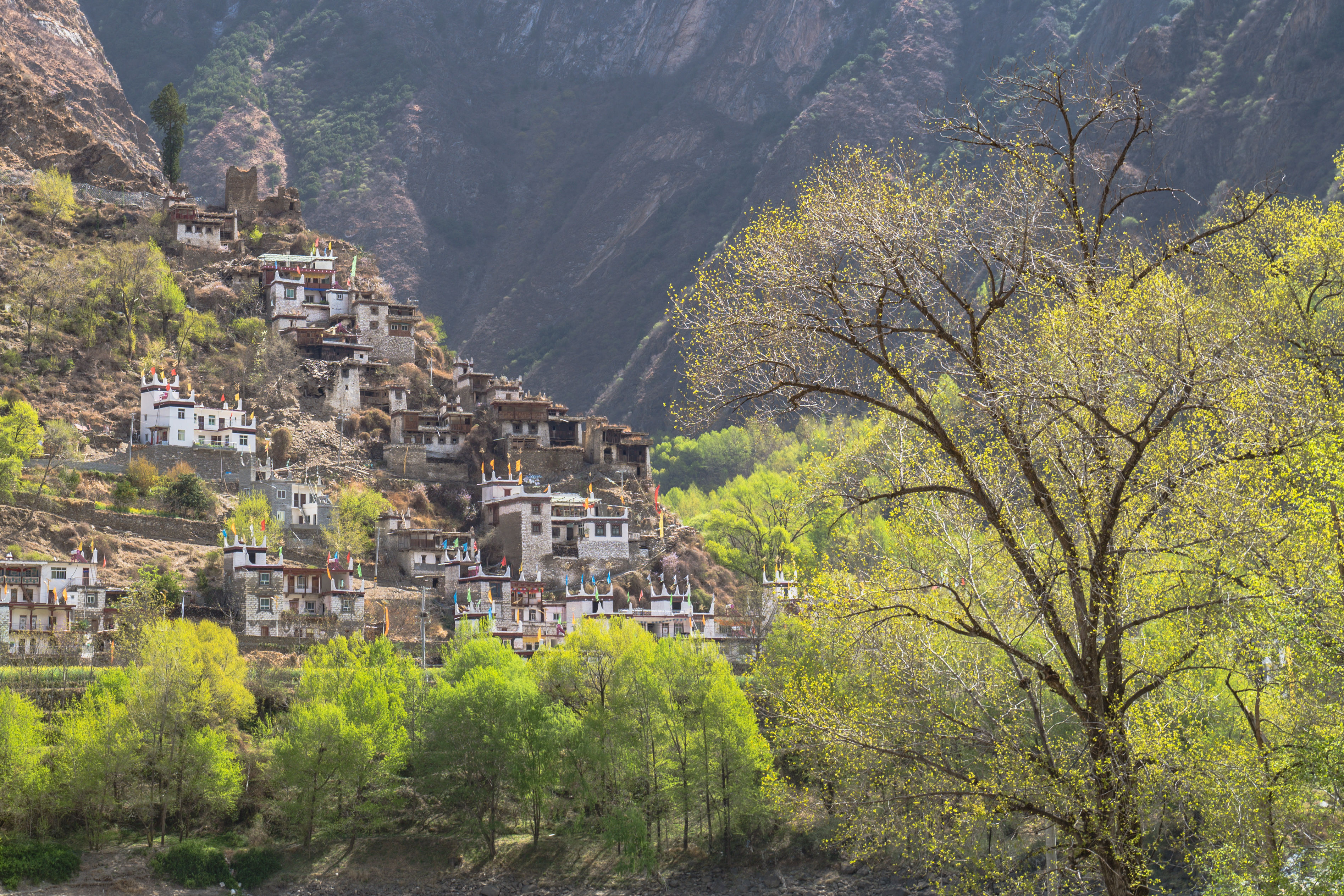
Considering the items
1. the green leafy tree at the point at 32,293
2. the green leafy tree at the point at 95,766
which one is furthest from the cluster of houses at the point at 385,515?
the green leafy tree at the point at 95,766

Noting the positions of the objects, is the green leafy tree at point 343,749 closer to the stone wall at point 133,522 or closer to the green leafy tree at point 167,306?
the stone wall at point 133,522

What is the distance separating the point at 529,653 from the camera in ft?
242

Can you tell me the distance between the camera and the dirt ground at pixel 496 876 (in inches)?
2101

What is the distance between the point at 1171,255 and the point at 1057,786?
711cm

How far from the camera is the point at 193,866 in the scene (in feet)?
176

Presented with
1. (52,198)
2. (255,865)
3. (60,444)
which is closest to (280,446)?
(60,444)

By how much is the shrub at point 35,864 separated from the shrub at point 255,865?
5.91m

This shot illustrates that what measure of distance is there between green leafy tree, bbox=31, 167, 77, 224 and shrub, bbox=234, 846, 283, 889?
7078 centimetres

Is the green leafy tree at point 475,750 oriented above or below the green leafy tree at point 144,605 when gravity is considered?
below

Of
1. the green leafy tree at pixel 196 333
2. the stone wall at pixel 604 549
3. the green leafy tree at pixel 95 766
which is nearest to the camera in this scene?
the green leafy tree at pixel 95 766

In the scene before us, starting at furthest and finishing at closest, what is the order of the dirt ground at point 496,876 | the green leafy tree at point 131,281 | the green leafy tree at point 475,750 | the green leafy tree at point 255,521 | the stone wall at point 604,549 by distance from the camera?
the green leafy tree at point 131,281
the stone wall at point 604,549
the green leafy tree at point 255,521
the green leafy tree at point 475,750
the dirt ground at point 496,876

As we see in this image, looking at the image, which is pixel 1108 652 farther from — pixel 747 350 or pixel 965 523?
pixel 747 350

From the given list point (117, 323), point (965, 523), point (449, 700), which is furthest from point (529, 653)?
point (965, 523)

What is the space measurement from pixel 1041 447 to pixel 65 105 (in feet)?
445
